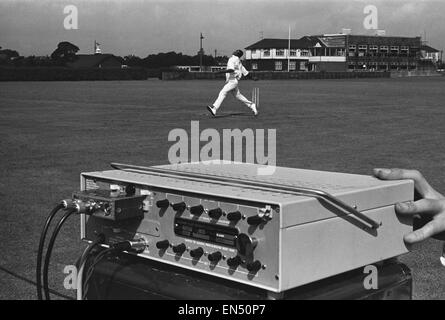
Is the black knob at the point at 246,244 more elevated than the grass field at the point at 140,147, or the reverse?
the black knob at the point at 246,244

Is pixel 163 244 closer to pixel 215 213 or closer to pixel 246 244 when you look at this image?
Result: pixel 215 213

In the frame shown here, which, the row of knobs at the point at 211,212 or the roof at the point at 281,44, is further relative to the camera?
the roof at the point at 281,44

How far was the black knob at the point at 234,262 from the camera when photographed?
2.06m

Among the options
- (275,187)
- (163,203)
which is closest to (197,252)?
(163,203)

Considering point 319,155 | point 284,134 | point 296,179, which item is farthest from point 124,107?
point 296,179

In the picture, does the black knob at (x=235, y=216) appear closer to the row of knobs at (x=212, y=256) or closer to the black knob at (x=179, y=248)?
the row of knobs at (x=212, y=256)

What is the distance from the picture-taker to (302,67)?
442 ft

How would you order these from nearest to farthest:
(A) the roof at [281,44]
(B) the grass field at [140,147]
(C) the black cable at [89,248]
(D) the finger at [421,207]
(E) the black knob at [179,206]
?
1. (E) the black knob at [179,206]
2. (D) the finger at [421,207]
3. (C) the black cable at [89,248]
4. (B) the grass field at [140,147]
5. (A) the roof at [281,44]

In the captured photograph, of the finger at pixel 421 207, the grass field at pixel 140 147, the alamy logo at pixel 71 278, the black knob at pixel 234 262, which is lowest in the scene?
the grass field at pixel 140 147

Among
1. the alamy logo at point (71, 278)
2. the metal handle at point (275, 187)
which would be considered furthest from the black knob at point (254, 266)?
the alamy logo at point (71, 278)

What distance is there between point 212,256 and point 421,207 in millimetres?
729

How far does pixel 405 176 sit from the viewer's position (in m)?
2.43

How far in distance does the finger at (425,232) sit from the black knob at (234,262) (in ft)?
2.12
